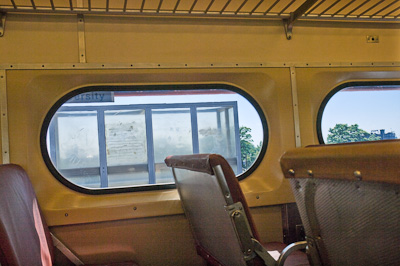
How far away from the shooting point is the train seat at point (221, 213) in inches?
56.9

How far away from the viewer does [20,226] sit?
174 cm

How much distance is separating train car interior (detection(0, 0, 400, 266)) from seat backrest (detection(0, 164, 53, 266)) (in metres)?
0.02

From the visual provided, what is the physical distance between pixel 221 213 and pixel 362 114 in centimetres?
214

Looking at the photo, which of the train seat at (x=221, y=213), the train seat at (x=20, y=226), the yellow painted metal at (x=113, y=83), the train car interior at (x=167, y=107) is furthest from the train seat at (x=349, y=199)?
the yellow painted metal at (x=113, y=83)

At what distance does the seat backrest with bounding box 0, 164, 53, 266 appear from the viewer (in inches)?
59.1

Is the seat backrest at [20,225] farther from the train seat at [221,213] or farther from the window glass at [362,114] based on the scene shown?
the window glass at [362,114]

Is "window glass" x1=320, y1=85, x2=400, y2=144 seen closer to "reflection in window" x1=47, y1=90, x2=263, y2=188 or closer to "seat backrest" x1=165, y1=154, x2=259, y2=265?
"reflection in window" x1=47, y1=90, x2=263, y2=188

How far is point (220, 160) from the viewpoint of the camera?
143 centimetres

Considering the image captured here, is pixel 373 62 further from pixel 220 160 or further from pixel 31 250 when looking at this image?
pixel 31 250

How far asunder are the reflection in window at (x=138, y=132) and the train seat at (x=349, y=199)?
5.44 ft

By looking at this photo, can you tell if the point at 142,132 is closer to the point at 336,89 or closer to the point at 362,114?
the point at 336,89

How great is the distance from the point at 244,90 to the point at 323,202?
1738 millimetres

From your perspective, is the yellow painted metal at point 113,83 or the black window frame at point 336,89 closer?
the yellow painted metal at point 113,83

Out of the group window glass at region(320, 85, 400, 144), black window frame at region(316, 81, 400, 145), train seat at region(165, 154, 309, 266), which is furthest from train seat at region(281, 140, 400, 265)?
window glass at region(320, 85, 400, 144)
